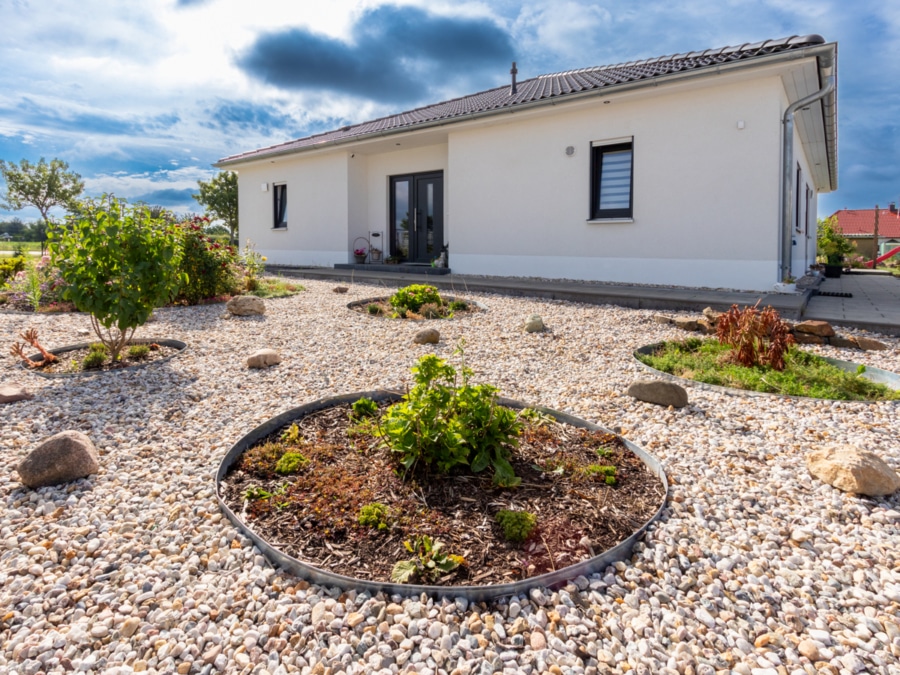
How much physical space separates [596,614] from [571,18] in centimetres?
744

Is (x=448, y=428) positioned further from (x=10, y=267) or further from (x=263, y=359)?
(x=10, y=267)

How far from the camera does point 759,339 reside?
4.01 metres

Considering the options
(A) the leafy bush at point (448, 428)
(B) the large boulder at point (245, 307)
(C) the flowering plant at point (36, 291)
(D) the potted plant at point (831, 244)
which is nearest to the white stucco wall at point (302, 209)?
(C) the flowering plant at point (36, 291)

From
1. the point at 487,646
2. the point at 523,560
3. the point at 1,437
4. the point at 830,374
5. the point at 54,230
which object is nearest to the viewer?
the point at 487,646

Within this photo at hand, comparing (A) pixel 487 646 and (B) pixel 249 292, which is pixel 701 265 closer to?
(B) pixel 249 292

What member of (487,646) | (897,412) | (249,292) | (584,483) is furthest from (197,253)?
(897,412)

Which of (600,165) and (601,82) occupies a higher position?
(601,82)

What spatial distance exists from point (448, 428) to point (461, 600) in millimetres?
787

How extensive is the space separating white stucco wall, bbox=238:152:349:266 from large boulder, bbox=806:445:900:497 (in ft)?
37.9

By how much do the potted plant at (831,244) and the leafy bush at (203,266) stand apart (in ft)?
55.0

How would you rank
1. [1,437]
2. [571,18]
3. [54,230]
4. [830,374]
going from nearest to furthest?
[1,437], [830,374], [54,230], [571,18]

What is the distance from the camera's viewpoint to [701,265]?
8133 mm

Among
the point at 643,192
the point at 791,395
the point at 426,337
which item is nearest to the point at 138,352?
the point at 426,337

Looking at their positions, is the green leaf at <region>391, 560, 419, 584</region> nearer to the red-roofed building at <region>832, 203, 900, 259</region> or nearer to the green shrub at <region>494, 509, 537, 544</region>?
Answer: the green shrub at <region>494, 509, 537, 544</region>
